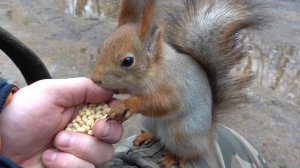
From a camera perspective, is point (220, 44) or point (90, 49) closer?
point (220, 44)

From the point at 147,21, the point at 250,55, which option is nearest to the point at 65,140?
the point at 147,21

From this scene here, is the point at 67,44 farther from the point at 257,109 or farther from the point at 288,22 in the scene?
the point at 288,22

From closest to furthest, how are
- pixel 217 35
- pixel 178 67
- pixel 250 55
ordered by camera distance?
1. pixel 178 67
2. pixel 217 35
3. pixel 250 55

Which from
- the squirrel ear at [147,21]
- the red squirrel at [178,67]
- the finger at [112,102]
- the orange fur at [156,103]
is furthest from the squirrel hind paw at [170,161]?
the squirrel ear at [147,21]

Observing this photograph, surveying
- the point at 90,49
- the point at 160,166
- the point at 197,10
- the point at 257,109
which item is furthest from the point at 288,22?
the point at 160,166

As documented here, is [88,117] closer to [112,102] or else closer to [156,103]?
[112,102]
